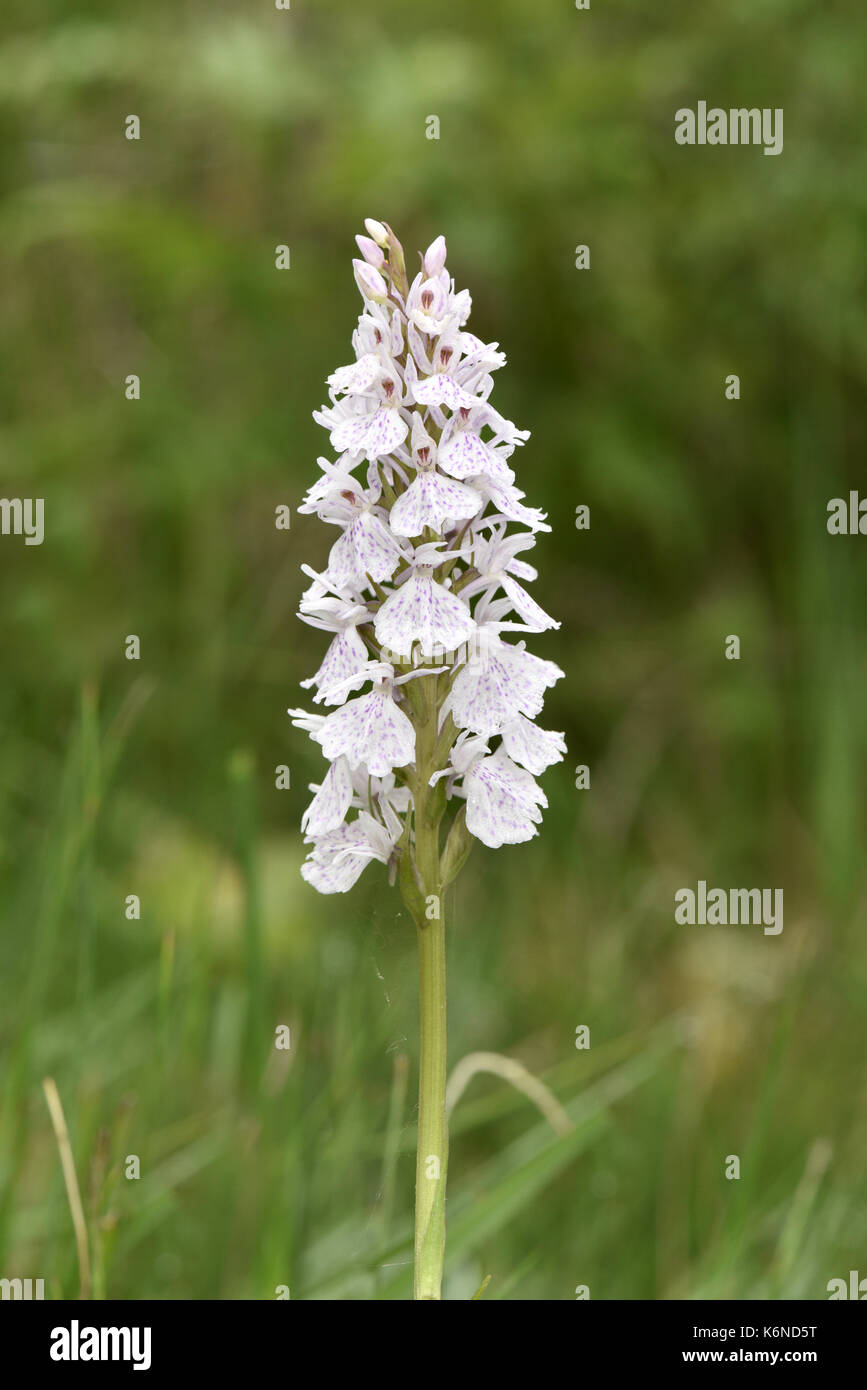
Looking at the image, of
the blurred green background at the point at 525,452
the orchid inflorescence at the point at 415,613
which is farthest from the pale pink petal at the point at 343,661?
the blurred green background at the point at 525,452

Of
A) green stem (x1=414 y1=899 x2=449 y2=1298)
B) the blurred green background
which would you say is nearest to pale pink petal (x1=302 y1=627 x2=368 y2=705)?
green stem (x1=414 y1=899 x2=449 y2=1298)

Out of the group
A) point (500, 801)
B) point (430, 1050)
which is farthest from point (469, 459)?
point (430, 1050)

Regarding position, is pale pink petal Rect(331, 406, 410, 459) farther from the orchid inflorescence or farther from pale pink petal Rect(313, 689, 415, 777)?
pale pink petal Rect(313, 689, 415, 777)

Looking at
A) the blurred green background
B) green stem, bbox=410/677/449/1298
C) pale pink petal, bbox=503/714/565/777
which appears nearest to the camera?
green stem, bbox=410/677/449/1298
